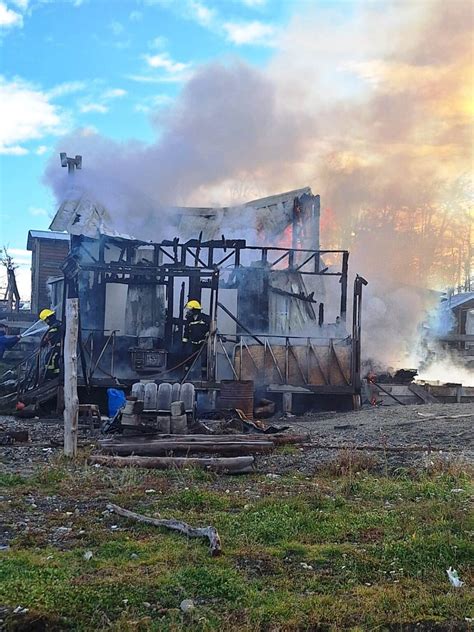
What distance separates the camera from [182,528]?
5.36 meters

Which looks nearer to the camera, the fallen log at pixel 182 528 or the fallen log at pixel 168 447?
the fallen log at pixel 182 528

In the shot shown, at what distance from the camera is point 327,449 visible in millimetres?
9547

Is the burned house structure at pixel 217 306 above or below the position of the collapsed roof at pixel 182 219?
below

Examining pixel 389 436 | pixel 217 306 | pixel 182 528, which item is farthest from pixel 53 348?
pixel 182 528

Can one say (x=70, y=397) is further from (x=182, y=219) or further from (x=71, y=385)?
(x=182, y=219)

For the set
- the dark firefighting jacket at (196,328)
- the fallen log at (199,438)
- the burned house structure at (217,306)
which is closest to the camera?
the fallen log at (199,438)

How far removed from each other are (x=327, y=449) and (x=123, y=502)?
4029 millimetres

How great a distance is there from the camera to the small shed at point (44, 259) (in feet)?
87.5

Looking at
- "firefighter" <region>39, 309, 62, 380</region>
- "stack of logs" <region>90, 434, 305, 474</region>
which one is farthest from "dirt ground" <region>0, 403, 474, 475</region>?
"firefighter" <region>39, 309, 62, 380</region>

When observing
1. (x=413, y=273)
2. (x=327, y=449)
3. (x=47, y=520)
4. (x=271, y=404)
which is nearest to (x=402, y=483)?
(x=327, y=449)

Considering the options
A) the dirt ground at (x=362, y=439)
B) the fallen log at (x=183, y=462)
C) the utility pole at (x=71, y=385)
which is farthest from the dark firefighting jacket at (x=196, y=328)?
the fallen log at (x=183, y=462)

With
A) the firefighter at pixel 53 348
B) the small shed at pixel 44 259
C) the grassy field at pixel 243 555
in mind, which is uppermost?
the small shed at pixel 44 259

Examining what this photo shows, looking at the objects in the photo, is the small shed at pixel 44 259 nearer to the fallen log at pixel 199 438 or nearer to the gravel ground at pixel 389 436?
the gravel ground at pixel 389 436

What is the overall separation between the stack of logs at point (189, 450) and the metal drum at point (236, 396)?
10.4 ft
